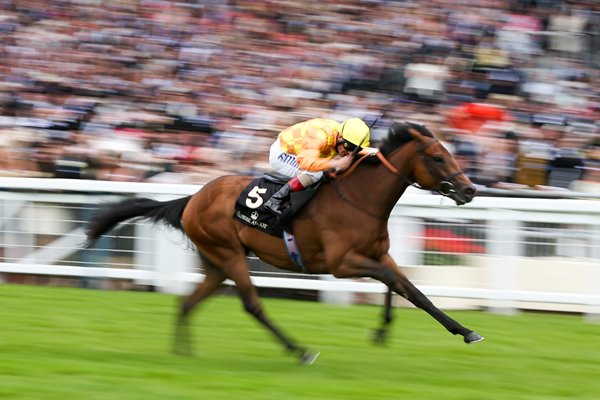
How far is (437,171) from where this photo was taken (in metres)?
5.64

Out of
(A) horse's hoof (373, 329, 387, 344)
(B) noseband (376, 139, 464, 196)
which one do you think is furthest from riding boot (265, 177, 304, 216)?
(A) horse's hoof (373, 329, 387, 344)

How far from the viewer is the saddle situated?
5875 mm

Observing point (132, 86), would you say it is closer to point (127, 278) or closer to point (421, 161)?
point (127, 278)

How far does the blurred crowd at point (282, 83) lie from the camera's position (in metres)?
9.50

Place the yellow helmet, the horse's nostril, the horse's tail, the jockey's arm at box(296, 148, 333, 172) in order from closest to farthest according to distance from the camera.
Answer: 1. the horse's nostril
2. the jockey's arm at box(296, 148, 333, 172)
3. the yellow helmet
4. the horse's tail

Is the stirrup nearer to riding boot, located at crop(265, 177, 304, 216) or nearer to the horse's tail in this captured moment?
riding boot, located at crop(265, 177, 304, 216)

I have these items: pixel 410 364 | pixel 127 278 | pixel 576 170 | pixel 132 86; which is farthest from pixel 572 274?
pixel 132 86

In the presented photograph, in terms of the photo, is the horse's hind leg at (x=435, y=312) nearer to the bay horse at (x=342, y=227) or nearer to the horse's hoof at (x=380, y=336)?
the bay horse at (x=342, y=227)

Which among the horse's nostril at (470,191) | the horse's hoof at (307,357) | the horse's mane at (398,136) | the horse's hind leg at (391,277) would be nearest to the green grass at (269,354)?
the horse's hoof at (307,357)

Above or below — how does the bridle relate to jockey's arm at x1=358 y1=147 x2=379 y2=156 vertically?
below

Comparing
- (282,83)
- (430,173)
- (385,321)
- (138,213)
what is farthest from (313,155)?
(282,83)

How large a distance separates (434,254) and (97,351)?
3.06 m

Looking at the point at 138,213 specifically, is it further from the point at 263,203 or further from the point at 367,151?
the point at 367,151

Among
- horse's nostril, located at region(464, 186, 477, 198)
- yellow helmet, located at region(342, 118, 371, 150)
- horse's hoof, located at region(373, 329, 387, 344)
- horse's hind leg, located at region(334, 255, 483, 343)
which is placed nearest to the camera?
horse's hind leg, located at region(334, 255, 483, 343)
